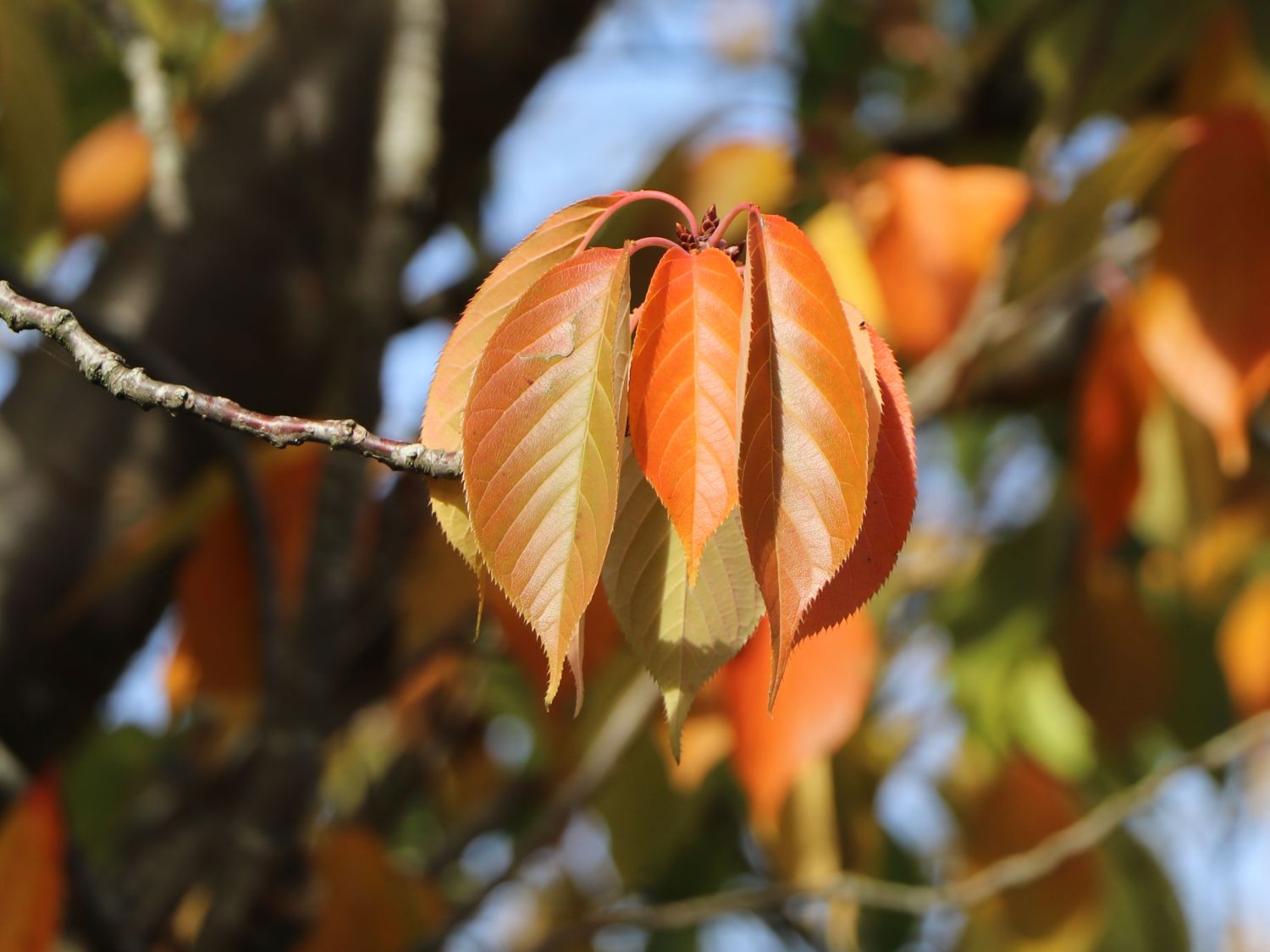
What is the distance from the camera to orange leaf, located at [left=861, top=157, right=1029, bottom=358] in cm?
99

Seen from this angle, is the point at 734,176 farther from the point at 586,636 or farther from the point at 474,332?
the point at 474,332

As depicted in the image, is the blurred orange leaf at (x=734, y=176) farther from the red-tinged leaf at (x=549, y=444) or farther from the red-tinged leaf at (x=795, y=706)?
the red-tinged leaf at (x=549, y=444)

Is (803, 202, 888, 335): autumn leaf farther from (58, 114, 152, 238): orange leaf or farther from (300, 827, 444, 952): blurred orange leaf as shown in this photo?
(58, 114, 152, 238): orange leaf

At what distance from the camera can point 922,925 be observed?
1437 millimetres

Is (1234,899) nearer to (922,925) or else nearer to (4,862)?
(922,925)

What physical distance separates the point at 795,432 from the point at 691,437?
31 millimetres

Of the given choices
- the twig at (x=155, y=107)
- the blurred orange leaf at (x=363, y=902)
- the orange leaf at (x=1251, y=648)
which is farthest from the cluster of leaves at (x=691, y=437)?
the orange leaf at (x=1251, y=648)

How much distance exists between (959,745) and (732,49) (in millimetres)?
2083

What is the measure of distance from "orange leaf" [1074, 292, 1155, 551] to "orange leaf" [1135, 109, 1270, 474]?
0.10 m

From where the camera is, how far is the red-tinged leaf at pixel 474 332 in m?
0.39

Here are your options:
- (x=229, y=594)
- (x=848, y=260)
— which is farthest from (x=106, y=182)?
(x=848, y=260)

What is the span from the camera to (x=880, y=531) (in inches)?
14.9

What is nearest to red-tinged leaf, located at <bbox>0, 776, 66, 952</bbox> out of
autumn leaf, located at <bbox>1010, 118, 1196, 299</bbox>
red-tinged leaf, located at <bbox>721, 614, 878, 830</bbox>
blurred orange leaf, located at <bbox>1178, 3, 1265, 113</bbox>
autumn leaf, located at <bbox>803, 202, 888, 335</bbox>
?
red-tinged leaf, located at <bbox>721, 614, 878, 830</bbox>

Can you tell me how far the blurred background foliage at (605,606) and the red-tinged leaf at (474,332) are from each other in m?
0.27
